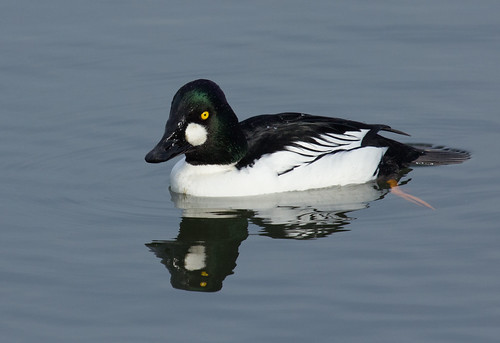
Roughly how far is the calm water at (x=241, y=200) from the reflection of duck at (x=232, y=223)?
3cm

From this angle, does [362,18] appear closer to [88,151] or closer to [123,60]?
[123,60]

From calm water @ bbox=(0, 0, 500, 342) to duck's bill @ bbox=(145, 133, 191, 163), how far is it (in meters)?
0.60

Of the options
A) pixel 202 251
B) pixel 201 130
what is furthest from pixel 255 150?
pixel 202 251

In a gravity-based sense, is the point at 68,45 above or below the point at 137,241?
above

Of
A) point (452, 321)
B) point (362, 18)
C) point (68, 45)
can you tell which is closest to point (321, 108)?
point (362, 18)

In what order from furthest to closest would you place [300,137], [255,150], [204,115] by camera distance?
[300,137] < [255,150] < [204,115]

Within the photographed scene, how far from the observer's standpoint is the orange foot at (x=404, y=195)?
1205cm

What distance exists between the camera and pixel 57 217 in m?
11.9

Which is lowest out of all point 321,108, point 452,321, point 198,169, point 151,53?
point 452,321

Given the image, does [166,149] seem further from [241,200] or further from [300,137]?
[300,137]

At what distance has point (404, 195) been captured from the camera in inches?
490

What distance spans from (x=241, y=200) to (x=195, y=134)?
2.93 ft

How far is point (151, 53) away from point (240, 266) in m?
6.45

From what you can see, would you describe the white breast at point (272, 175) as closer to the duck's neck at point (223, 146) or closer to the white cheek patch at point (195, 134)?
the duck's neck at point (223, 146)
